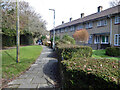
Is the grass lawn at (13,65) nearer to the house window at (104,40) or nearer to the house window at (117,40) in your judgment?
the house window at (117,40)

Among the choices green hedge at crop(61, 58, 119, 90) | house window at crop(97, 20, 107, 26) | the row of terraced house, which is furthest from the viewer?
house window at crop(97, 20, 107, 26)

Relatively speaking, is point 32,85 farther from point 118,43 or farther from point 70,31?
point 70,31

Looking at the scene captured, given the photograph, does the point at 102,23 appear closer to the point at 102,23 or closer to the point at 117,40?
the point at 102,23

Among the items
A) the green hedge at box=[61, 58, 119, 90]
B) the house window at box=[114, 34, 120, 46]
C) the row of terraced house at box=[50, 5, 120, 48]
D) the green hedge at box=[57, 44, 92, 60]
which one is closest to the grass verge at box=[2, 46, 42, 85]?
the green hedge at box=[57, 44, 92, 60]

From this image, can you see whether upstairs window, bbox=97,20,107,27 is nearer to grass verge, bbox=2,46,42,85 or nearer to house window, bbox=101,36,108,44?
house window, bbox=101,36,108,44

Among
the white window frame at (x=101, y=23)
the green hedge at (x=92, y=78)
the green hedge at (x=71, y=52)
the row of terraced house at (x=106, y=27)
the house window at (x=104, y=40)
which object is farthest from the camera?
the house window at (x=104, y=40)

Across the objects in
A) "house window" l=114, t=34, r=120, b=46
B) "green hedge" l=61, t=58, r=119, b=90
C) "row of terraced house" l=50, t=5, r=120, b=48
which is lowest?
"green hedge" l=61, t=58, r=119, b=90

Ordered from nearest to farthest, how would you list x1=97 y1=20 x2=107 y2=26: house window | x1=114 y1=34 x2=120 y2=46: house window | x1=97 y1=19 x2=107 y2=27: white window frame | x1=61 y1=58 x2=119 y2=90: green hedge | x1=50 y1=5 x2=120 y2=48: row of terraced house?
1. x1=61 y1=58 x2=119 y2=90: green hedge
2. x1=114 y1=34 x2=120 y2=46: house window
3. x1=50 y1=5 x2=120 y2=48: row of terraced house
4. x1=97 y1=20 x2=107 y2=26: house window
5. x1=97 y1=19 x2=107 y2=27: white window frame

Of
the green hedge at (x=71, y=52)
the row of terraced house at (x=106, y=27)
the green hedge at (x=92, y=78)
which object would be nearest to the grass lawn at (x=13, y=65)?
the green hedge at (x=71, y=52)

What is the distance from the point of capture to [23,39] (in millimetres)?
24781

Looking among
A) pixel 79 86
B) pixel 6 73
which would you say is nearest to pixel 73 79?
pixel 79 86

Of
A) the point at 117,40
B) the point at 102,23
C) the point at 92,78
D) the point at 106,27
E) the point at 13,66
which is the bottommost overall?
the point at 13,66

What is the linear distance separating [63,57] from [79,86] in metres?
2.37

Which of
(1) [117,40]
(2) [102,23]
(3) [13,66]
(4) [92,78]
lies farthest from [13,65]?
(2) [102,23]
